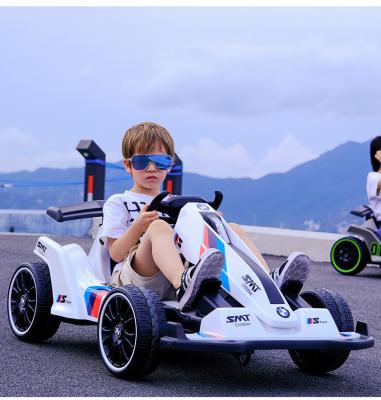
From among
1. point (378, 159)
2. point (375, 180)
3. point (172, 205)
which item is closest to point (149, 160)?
point (172, 205)

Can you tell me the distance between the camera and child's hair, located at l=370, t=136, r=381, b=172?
1111 centimetres

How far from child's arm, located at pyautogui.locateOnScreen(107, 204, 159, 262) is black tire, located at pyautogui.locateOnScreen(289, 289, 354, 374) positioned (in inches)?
34.6

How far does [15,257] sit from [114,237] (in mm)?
6337

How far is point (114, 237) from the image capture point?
5.16m

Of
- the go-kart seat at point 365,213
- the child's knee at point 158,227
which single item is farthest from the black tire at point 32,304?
the go-kart seat at point 365,213


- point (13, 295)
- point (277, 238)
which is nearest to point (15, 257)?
point (277, 238)

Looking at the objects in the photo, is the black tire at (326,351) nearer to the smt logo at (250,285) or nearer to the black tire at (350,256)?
the smt logo at (250,285)

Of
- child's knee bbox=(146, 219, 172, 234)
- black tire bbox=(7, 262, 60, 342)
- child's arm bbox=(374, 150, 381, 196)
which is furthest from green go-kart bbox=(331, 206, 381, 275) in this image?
child's knee bbox=(146, 219, 172, 234)

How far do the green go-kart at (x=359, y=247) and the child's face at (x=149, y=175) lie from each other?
6255 millimetres

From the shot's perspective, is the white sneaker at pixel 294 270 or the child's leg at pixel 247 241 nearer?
the white sneaker at pixel 294 270

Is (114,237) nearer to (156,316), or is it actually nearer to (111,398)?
(156,316)

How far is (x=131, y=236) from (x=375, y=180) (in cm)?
638

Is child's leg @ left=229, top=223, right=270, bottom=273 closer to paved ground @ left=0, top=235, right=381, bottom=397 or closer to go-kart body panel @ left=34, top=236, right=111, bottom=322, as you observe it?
paved ground @ left=0, top=235, right=381, bottom=397

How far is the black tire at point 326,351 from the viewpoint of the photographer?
4.68 meters
